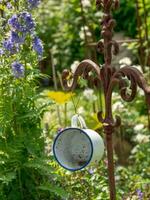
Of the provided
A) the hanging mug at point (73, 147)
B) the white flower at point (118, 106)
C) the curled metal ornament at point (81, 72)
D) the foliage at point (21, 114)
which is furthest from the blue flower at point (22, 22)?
the white flower at point (118, 106)

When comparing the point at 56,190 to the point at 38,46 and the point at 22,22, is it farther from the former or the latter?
the point at 22,22

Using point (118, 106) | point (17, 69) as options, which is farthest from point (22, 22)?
point (118, 106)

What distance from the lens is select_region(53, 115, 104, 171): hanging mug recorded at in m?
3.12

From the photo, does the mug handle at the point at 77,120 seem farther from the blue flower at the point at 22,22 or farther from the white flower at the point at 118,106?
the white flower at the point at 118,106

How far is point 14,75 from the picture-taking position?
136 inches

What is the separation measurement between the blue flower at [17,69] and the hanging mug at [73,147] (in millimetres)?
426

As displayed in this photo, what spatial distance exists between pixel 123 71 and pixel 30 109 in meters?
0.85

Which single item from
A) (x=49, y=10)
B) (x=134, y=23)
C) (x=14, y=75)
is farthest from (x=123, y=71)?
(x=49, y=10)

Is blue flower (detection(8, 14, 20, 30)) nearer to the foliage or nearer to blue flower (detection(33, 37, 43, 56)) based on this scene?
the foliage

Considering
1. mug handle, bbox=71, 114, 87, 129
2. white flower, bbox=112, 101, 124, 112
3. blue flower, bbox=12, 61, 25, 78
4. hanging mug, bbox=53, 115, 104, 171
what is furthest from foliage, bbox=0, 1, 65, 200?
white flower, bbox=112, 101, 124, 112

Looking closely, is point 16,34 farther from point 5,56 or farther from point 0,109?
point 0,109

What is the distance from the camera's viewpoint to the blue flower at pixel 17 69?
3.43m

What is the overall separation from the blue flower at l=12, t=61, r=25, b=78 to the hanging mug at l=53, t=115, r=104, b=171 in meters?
0.43

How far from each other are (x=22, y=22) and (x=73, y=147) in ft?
2.28
